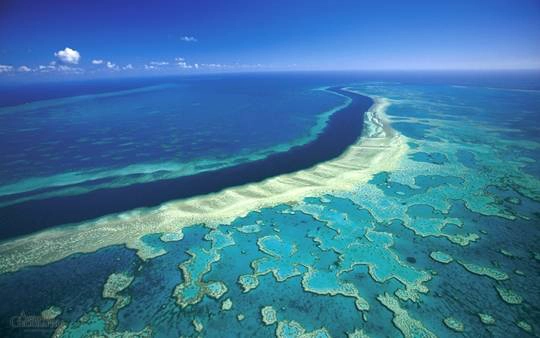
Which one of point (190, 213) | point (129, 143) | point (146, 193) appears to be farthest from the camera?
point (129, 143)

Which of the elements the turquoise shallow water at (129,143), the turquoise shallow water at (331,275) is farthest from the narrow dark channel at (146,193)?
the turquoise shallow water at (331,275)

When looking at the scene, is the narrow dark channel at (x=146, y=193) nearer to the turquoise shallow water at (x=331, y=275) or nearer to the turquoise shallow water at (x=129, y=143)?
the turquoise shallow water at (x=129, y=143)

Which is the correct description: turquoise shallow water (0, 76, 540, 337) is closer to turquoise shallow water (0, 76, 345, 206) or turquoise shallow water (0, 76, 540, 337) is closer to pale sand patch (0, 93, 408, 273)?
pale sand patch (0, 93, 408, 273)

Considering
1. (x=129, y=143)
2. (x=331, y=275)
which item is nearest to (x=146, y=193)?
(x=331, y=275)

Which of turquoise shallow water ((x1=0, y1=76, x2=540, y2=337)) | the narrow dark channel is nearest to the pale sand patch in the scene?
turquoise shallow water ((x1=0, y1=76, x2=540, y2=337))

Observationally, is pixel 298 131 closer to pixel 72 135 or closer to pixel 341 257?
pixel 341 257

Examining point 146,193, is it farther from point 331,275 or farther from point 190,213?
point 331,275
